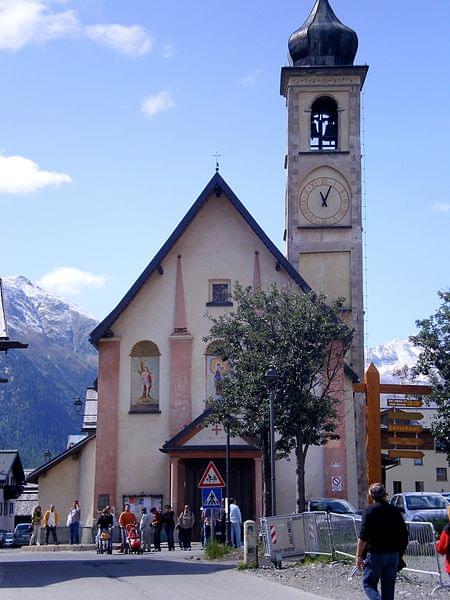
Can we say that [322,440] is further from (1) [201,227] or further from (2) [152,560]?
(1) [201,227]

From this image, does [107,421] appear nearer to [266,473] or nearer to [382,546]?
[266,473]

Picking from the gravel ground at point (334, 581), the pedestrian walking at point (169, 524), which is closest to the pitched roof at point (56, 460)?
the pedestrian walking at point (169, 524)

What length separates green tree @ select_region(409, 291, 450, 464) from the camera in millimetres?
34500

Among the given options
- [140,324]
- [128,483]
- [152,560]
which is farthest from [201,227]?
[152,560]

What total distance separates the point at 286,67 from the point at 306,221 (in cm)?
737

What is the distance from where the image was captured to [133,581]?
21094 millimetres

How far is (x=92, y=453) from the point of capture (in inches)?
1705

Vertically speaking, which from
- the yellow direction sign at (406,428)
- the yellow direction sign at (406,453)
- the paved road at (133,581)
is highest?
the yellow direction sign at (406,428)

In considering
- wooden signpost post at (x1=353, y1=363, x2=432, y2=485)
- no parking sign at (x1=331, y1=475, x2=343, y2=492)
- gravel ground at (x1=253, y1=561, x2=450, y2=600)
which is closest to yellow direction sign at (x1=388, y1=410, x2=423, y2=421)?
wooden signpost post at (x1=353, y1=363, x2=432, y2=485)

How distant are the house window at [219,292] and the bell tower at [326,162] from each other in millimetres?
6477

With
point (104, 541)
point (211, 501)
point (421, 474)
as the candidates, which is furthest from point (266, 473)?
point (421, 474)

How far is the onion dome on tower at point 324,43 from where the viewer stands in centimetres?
5097

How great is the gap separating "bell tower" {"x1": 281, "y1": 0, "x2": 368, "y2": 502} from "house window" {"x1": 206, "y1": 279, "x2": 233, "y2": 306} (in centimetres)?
648

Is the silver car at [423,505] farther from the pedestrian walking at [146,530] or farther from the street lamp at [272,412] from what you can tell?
the pedestrian walking at [146,530]
